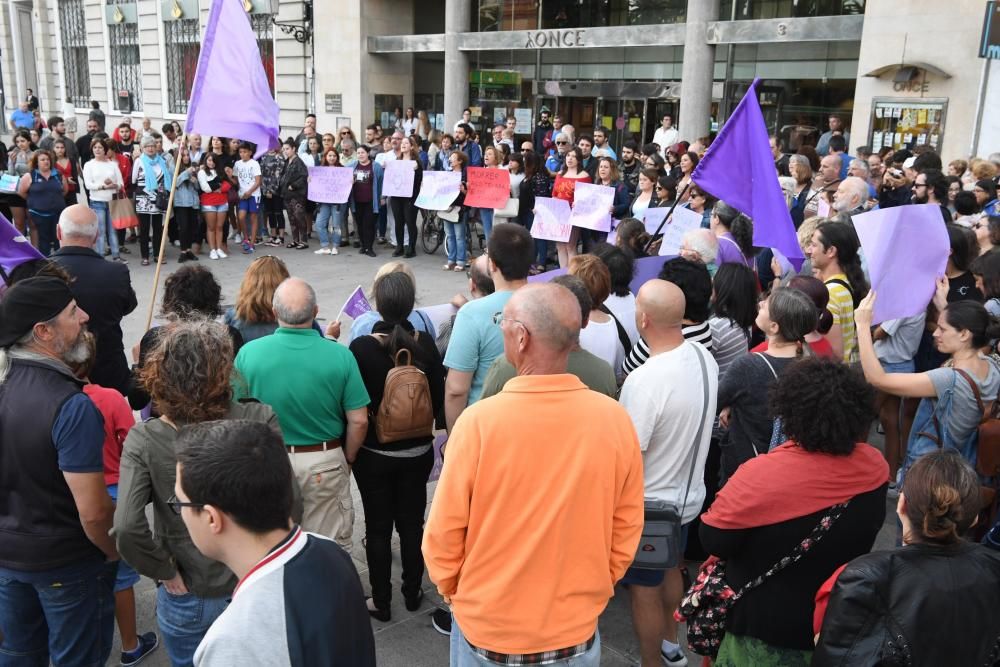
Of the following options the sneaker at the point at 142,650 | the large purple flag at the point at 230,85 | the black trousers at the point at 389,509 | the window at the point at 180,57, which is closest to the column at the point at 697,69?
the large purple flag at the point at 230,85

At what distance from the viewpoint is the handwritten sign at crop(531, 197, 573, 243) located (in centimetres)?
1109

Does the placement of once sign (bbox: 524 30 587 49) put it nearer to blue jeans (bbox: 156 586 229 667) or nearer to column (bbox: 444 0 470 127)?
column (bbox: 444 0 470 127)

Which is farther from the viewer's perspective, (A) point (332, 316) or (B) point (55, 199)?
(B) point (55, 199)

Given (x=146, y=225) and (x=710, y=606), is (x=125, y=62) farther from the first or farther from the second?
(x=710, y=606)

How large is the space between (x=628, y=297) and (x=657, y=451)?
1576 mm

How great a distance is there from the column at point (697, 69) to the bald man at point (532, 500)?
15718 mm

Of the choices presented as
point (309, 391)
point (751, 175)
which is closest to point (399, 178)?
point (751, 175)

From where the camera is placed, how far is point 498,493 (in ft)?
7.72

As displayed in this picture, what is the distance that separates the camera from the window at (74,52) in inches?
1264

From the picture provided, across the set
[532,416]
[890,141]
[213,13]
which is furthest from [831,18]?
[532,416]

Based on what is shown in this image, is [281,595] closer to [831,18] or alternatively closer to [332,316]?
[332,316]

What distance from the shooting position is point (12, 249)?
498cm

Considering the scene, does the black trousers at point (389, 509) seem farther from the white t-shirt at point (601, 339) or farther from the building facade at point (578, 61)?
the building facade at point (578, 61)

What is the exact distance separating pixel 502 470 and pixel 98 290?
3.52m
